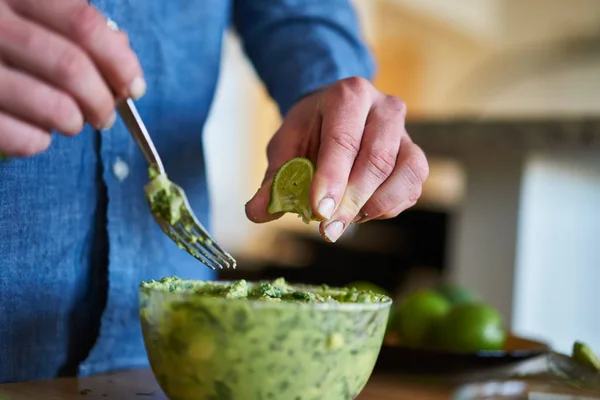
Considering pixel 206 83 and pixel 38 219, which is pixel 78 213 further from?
pixel 206 83

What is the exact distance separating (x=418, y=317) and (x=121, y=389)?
1.40ft

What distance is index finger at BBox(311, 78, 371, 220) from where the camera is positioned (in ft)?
2.05

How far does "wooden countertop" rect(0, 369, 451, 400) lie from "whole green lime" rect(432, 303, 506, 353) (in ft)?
0.27

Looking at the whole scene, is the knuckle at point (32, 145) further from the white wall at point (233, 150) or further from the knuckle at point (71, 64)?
the white wall at point (233, 150)

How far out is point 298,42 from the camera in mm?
1009

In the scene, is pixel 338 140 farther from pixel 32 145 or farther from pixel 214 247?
pixel 32 145

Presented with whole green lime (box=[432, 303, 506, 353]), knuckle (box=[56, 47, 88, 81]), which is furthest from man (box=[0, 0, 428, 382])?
whole green lime (box=[432, 303, 506, 353])

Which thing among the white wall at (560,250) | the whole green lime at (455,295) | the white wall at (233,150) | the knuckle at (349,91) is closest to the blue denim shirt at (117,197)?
the knuckle at (349,91)

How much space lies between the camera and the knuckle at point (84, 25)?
1.66 feet

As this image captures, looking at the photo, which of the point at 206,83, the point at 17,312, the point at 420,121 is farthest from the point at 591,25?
the point at 17,312

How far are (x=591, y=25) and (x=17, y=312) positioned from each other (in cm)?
506

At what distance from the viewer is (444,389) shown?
0.83 meters

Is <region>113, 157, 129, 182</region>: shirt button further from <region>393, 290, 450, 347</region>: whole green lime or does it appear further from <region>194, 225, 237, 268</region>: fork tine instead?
<region>393, 290, 450, 347</region>: whole green lime

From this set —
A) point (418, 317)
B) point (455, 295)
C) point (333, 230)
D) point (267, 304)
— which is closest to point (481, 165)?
point (455, 295)
